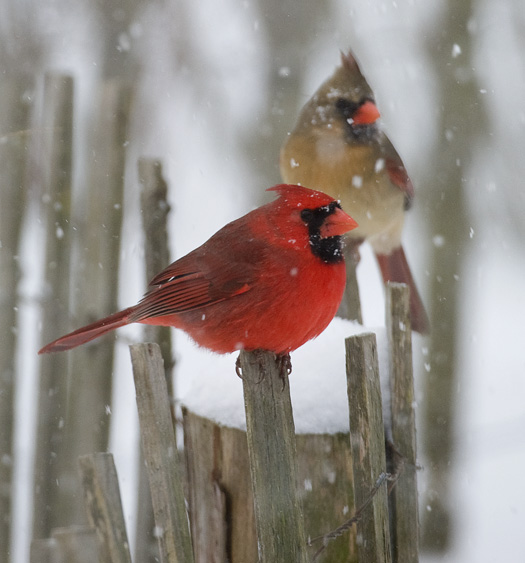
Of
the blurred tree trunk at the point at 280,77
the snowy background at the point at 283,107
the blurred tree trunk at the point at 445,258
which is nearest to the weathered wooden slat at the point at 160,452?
the snowy background at the point at 283,107

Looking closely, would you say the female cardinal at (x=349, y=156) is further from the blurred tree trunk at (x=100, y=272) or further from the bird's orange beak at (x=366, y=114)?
the blurred tree trunk at (x=100, y=272)

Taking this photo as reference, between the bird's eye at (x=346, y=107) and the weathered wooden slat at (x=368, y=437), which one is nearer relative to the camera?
the weathered wooden slat at (x=368, y=437)

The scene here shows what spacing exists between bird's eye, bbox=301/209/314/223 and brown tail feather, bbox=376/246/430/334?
87 centimetres

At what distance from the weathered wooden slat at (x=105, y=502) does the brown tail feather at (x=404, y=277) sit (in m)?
1.09

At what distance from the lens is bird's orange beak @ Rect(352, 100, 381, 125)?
209 cm

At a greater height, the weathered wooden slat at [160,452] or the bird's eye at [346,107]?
the bird's eye at [346,107]

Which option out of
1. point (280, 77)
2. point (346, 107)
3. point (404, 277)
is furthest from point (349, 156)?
point (280, 77)

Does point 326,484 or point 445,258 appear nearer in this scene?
point 326,484

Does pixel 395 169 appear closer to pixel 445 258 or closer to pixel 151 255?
pixel 151 255

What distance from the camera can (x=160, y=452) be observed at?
4.44ft

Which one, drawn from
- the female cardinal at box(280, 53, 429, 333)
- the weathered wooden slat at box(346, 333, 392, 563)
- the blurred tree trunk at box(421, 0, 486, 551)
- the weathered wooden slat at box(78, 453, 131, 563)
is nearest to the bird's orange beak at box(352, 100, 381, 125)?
the female cardinal at box(280, 53, 429, 333)

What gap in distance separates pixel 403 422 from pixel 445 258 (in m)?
2.83

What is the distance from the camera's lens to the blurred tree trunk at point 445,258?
159 inches

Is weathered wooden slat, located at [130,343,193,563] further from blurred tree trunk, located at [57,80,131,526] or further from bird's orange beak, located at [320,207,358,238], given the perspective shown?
blurred tree trunk, located at [57,80,131,526]
